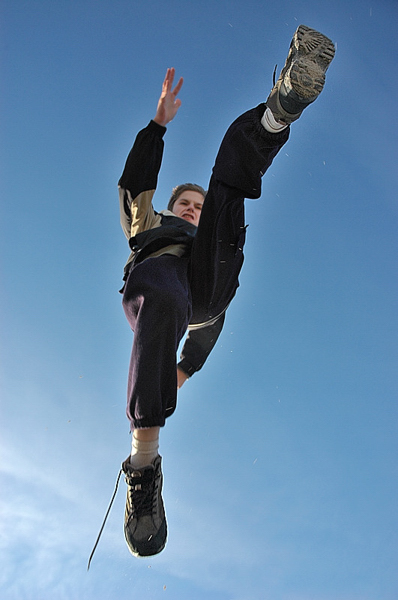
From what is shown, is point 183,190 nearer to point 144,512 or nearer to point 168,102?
point 168,102

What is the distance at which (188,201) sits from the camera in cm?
428

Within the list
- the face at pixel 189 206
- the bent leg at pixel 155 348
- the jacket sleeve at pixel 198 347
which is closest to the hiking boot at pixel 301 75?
the bent leg at pixel 155 348

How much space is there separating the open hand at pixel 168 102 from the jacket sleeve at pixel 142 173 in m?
0.06

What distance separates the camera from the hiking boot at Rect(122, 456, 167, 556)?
9.21 feet

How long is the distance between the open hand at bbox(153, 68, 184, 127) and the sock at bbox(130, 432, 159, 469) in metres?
2.01

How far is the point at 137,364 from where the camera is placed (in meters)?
2.76

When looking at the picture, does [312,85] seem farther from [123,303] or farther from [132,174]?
[123,303]

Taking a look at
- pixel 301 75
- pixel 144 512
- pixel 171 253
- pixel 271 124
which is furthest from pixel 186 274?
pixel 144 512

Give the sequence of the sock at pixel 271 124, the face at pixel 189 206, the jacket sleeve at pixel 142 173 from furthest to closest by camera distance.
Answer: the face at pixel 189 206, the jacket sleeve at pixel 142 173, the sock at pixel 271 124

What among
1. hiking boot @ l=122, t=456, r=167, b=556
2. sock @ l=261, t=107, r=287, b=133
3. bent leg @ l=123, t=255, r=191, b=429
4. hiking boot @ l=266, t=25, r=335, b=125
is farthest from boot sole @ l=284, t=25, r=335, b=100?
hiking boot @ l=122, t=456, r=167, b=556

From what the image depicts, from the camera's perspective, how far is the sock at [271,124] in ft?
9.37

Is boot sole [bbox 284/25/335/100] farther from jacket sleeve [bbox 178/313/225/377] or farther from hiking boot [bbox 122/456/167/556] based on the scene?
hiking boot [bbox 122/456/167/556]

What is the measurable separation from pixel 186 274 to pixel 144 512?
1403mm

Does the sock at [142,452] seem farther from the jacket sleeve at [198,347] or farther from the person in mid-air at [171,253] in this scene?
the jacket sleeve at [198,347]
